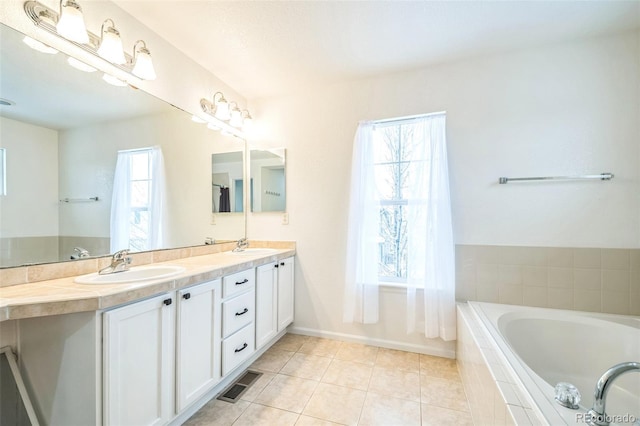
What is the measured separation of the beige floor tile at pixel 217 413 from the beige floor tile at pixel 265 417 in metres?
0.05

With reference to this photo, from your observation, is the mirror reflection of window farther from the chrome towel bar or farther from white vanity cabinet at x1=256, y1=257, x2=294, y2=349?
the chrome towel bar

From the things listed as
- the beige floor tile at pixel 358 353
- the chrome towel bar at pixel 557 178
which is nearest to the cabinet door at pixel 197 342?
the beige floor tile at pixel 358 353

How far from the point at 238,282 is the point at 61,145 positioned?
4.14 feet

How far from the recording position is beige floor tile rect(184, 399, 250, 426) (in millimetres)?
1474

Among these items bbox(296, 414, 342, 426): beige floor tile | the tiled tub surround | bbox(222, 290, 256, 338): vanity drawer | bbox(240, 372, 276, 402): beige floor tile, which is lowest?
bbox(240, 372, 276, 402): beige floor tile

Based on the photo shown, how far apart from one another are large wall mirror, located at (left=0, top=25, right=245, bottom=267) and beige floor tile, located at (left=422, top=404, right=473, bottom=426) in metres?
2.08

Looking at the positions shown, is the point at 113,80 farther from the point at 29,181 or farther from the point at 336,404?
the point at 336,404

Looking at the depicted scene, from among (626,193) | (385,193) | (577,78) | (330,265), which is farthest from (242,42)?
(626,193)

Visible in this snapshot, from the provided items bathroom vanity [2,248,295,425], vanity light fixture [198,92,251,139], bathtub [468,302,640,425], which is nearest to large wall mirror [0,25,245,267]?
bathroom vanity [2,248,295,425]

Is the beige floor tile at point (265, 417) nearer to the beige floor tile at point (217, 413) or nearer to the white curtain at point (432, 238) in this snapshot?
the beige floor tile at point (217, 413)

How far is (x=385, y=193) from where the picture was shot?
7.85ft

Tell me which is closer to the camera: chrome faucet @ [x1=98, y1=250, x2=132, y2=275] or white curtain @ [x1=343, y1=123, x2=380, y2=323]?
chrome faucet @ [x1=98, y1=250, x2=132, y2=275]

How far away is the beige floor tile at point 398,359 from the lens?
6.73ft

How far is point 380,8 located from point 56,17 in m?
1.76
